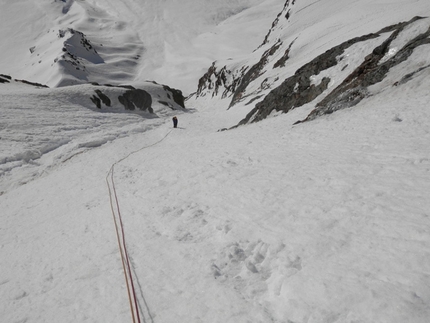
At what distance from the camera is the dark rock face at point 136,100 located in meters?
45.2

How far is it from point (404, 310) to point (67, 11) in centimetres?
25473

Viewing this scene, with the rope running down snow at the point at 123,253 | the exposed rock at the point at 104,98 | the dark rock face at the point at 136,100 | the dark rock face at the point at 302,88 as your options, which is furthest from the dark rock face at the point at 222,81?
the rope running down snow at the point at 123,253

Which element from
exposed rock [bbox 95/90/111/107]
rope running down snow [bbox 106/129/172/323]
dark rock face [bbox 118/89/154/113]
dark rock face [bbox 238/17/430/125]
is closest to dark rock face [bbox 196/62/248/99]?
dark rock face [bbox 118/89/154/113]

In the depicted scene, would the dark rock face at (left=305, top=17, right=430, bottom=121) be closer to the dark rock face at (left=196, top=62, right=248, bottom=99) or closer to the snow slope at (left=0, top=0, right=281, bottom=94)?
the dark rock face at (left=196, top=62, right=248, bottom=99)

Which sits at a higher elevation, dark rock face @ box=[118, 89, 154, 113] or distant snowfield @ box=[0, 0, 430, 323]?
dark rock face @ box=[118, 89, 154, 113]

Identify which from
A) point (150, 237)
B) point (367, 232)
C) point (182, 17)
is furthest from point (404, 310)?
point (182, 17)

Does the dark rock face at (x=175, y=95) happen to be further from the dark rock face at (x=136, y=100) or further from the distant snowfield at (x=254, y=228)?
the distant snowfield at (x=254, y=228)

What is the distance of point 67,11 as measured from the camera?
19762cm

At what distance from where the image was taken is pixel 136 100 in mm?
47156

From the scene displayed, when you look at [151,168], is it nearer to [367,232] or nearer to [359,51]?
[367,232]

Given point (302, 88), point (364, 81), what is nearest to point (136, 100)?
point (302, 88)

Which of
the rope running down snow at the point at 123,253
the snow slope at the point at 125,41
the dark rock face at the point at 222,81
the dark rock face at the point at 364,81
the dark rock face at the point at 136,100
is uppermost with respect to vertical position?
the snow slope at the point at 125,41

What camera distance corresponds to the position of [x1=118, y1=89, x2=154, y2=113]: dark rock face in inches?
1778

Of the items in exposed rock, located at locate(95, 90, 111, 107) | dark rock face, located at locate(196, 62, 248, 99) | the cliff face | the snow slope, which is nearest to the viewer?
the cliff face
